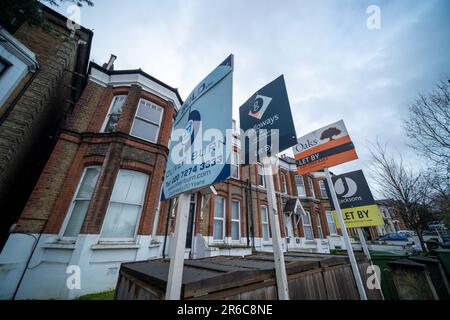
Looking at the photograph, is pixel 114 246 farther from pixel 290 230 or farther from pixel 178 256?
pixel 290 230

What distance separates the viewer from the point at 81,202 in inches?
254

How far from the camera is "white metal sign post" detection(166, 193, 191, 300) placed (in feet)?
4.42

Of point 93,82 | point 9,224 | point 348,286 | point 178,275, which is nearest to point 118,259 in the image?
point 9,224

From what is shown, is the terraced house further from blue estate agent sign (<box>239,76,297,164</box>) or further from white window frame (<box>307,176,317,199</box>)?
white window frame (<box>307,176,317,199</box>)

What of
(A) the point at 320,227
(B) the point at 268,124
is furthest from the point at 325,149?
(A) the point at 320,227

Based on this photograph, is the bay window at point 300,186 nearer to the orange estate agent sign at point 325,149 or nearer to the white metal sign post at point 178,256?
the orange estate agent sign at point 325,149

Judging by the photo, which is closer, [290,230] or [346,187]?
[346,187]

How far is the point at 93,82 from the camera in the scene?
8.38m

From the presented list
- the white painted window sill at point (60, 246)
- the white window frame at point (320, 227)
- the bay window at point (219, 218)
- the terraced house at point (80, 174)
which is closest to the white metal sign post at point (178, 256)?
the terraced house at point (80, 174)

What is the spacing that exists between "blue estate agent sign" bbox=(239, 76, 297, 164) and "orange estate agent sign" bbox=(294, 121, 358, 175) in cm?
202

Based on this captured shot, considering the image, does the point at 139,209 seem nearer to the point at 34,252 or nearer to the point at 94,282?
the point at 94,282

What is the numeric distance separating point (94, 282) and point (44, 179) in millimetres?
3937

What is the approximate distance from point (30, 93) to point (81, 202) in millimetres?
3924

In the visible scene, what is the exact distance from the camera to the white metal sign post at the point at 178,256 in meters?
1.35
